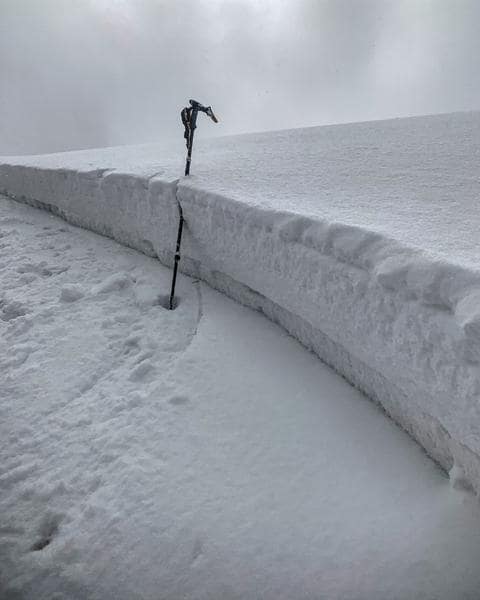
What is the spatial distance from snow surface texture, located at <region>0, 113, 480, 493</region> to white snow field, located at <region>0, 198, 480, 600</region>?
219mm

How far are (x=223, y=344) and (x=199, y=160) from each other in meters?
1.92

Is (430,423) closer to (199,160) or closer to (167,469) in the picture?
(167,469)

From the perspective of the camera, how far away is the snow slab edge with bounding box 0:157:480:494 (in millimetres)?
1407

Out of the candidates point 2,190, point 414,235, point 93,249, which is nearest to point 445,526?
point 414,235

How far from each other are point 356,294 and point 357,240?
0.78 ft

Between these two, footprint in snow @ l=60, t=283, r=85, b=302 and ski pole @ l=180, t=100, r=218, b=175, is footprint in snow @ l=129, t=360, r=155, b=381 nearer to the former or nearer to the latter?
footprint in snow @ l=60, t=283, r=85, b=302

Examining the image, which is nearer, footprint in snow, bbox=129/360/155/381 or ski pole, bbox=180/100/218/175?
footprint in snow, bbox=129/360/155/381

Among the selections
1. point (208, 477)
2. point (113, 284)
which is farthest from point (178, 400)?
point (113, 284)

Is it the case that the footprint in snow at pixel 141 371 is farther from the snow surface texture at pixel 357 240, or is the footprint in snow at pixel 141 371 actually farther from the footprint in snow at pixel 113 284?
the footprint in snow at pixel 113 284

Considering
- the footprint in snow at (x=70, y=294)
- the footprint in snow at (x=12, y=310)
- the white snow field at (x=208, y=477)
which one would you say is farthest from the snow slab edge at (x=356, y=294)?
the footprint in snow at (x=12, y=310)

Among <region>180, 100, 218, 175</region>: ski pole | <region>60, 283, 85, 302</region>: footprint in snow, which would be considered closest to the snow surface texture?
<region>180, 100, 218, 175</region>: ski pole

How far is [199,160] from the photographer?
3.69 meters

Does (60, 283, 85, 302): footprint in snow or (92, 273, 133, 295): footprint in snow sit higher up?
(92, 273, 133, 295): footprint in snow

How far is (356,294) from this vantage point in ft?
5.93
